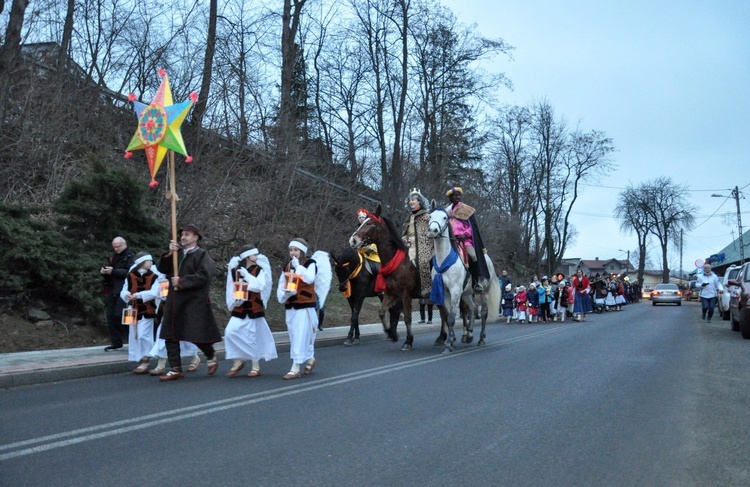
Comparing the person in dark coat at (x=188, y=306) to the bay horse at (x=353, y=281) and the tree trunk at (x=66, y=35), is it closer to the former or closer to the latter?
the bay horse at (x=353, y=281)

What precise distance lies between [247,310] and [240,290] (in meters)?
0.36

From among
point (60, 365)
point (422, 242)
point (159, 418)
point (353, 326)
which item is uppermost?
point (422, 242)

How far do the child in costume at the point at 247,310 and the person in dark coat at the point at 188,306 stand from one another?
0.89 ft

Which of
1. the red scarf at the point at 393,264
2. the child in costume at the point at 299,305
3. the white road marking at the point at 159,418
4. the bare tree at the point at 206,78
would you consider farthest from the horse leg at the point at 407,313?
the bare tree at the point at 206,78

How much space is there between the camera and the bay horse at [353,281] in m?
15.6

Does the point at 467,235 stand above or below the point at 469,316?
above

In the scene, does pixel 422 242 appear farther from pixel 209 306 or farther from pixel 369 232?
pixel 209 306

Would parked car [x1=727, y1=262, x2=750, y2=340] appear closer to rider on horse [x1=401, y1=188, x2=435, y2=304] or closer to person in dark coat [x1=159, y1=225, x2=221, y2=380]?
rider on horse [x1=401, y1=188, x2=435, y2=304]

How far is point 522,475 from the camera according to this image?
487 centimetres

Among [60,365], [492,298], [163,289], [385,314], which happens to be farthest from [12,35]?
[492,298]

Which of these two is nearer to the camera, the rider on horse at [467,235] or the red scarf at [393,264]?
the red scarf at [393,264]

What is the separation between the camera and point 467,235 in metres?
13.9

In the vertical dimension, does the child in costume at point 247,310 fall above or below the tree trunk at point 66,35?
below

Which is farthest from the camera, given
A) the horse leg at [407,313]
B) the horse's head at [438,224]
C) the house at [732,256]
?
the house at [732,256]
